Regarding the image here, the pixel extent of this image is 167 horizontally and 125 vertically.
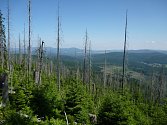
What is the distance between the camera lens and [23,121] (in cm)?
1217

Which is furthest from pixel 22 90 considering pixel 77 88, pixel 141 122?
pixel 141 122

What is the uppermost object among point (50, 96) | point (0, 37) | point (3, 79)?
point (0, 37)

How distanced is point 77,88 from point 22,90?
461 centimetres

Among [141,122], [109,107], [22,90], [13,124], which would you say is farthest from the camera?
[141,122]

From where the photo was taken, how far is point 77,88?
19.7 meters

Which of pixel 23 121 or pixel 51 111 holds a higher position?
pixel 23 121

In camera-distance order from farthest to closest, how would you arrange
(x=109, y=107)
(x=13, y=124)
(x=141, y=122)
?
(x=141, y=122), (x=109, y=107), (x=13, y=124)

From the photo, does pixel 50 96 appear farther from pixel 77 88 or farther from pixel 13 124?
pixel 13 124

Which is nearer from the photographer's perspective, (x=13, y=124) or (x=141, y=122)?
(x=13, y=124)

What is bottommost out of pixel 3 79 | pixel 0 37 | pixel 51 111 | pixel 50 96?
pixel 51 111

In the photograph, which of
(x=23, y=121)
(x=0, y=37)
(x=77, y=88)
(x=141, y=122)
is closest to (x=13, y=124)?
(x=23, y=121)

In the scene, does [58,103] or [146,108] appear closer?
[58,103]

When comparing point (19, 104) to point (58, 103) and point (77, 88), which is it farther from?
point (77, 88)

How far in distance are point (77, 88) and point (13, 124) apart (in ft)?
28.2
